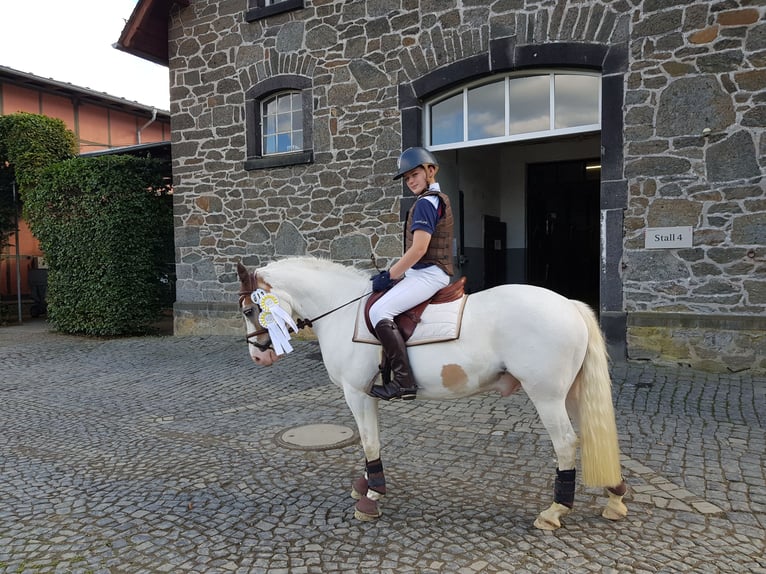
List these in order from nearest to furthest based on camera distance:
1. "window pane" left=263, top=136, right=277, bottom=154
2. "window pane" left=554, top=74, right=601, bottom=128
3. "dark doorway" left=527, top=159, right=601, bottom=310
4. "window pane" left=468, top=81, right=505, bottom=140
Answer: "window pane" left=554, top=74, right=601, bottom=128, "window pane" left=468, top=81, right=505, bottom=140, "window pane" left=263, top=136, right=277, bottom=154, "dark doorway" left=527, top=159, right=601, bottom=310

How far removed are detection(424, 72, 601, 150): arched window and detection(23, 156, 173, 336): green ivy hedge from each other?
642 centimetres

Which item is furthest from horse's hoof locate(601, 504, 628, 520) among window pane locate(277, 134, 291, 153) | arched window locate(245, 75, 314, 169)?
window pane locate(277, 134, 291, 153)

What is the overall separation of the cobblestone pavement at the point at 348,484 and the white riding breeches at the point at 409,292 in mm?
1321

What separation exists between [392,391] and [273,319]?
3.00 ft

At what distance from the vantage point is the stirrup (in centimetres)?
346

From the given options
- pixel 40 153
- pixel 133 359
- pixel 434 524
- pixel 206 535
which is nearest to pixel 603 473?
pixel 434 524

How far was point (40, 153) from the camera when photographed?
1305cm

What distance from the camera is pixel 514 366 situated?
336cm

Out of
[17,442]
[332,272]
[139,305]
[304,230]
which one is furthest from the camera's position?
[139,305]

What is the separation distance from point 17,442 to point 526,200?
11202 millimetres

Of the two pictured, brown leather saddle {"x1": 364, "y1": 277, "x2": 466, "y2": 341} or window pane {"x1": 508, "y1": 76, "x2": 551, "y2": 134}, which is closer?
brown leather saddle {"x1": 364, "y1": 277, "x2": 466, "y2": 341}

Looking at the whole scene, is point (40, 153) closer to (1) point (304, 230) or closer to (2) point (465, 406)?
(1) point (304, 230)

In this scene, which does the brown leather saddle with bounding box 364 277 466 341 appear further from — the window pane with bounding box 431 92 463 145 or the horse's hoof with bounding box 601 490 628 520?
the window pane with bounding box 431 92 463 145

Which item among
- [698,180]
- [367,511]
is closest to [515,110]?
[698,180]
